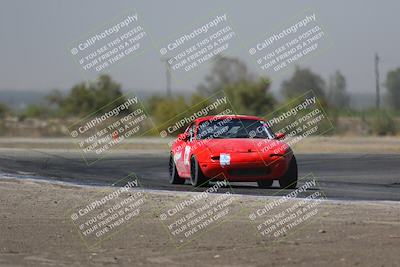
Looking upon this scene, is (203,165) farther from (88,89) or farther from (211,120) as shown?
(88,89)

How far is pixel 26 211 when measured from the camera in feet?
47.8

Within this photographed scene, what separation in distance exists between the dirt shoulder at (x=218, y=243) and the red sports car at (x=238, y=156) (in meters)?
3.52

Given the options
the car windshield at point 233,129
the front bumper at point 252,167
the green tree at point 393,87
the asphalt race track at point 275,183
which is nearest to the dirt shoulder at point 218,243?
the asphalt race track at point 275,183

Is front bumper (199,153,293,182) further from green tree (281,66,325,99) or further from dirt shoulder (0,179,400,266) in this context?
green tree (281,66,325,99)

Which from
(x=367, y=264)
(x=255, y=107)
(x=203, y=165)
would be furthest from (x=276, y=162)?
(x=255, y=107)

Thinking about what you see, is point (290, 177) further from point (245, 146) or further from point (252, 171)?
point (245, 146)

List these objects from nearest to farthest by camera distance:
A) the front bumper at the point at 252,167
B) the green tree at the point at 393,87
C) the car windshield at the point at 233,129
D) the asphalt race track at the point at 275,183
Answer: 1. the asphalt race track at the point at 275,183
2. the front bumper at the point at 252,167
3. the car windshield at the point at 233,129
4. the green tree at the point at 393,87

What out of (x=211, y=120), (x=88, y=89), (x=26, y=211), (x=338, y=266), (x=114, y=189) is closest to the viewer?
(x=338, y=266)

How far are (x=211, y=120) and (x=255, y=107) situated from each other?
209ft

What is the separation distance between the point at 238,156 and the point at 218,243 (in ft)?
23.3

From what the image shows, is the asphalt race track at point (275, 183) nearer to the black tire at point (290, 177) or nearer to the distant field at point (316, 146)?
the black tire at point (290, 177)

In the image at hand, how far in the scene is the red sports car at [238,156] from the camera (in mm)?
18391

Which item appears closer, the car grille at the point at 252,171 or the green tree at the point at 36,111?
the car grille at the point at 252,171

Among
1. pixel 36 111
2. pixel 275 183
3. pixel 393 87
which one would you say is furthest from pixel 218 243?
pixel 393 87
